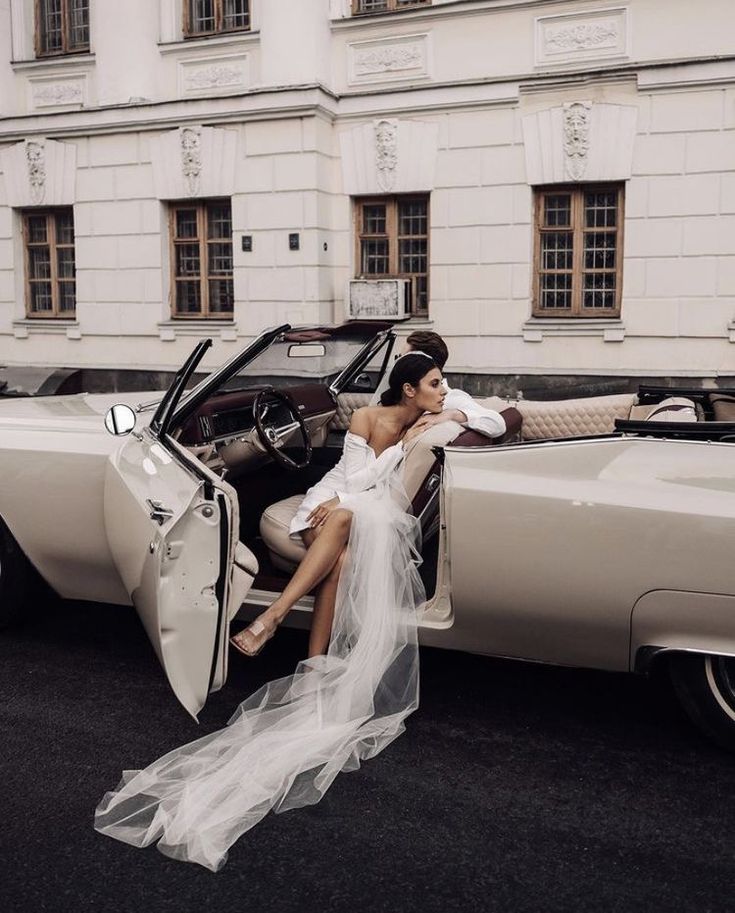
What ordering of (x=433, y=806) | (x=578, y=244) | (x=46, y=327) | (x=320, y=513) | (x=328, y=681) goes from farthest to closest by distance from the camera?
(x=46, y=327), (x=578, y=244), (x=320, y=513), (x=328, y=681), (x=433, y=806)

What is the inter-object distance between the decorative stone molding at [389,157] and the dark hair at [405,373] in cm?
850

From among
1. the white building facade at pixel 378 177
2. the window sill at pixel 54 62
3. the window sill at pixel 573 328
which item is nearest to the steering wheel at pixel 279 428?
the window sill at pixel 573 328

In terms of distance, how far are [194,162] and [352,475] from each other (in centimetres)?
1010

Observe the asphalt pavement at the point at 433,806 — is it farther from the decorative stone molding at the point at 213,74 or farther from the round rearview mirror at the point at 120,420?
the decorative stone molding at the point at 213,74

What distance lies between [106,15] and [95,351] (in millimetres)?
4762

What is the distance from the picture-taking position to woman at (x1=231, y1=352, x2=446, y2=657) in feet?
12.4

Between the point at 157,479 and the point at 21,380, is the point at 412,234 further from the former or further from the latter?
the point at 157,479

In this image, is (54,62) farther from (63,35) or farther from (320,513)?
(320,513)

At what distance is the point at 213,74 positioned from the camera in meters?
13.0

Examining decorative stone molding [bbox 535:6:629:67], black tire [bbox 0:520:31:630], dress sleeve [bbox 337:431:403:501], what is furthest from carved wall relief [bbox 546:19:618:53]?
black tire [bbox 0:520:31:630]

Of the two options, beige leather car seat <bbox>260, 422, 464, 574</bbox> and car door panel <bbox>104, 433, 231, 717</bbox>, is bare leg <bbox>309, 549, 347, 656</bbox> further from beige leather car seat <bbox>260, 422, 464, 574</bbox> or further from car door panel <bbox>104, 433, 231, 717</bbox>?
car door panel <bbox>104, 433, 231, 717</bbox>

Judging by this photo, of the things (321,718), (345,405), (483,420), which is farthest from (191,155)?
(321,718)

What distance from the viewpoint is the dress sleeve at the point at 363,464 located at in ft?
13.3

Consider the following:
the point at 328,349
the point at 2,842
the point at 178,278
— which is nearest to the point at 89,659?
the point at 2,842
